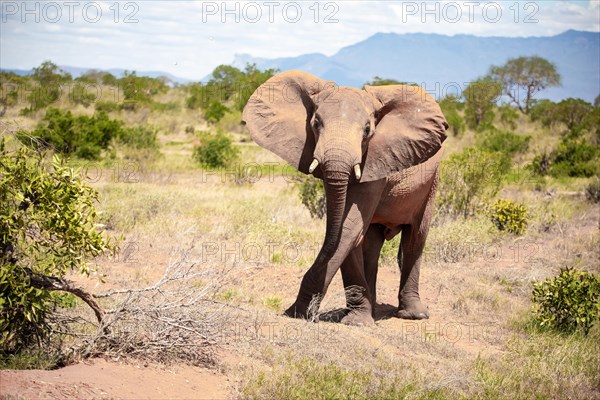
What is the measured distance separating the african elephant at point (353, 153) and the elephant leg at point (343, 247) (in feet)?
0.03

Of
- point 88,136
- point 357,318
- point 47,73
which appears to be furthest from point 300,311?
point 47,73

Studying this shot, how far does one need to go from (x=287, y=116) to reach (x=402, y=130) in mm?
1239

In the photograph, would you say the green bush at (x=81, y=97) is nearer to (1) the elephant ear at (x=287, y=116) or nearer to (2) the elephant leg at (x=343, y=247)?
(1) the elephant ear at (x=287, y=116)

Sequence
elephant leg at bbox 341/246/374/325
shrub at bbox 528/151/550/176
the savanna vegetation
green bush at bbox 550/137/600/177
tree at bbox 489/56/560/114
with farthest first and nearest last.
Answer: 1. tree at bbox 489/56/560/114
2. shrub at bbox 528/151/550/176
3. green bush at bbox 550/137/600/177
4. elephant leg at bbox 341/246/374/325
5. the savanna vegetation

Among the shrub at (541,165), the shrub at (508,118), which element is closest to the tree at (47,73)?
the shrub at (508,118)

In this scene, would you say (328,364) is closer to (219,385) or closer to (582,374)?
(219,385)

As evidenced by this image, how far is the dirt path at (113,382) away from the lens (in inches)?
195

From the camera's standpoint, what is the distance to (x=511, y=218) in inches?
557

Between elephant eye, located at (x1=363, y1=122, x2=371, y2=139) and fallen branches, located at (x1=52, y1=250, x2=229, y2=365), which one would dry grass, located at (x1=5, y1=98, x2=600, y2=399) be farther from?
elephant eye, located at (x1=363, y1=122, x2=371, y2=139)

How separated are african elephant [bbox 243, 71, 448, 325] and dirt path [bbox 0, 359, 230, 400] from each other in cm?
212

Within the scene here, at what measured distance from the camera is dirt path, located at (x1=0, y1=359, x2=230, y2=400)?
4949 millimetres

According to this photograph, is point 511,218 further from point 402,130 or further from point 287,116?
point 287,116

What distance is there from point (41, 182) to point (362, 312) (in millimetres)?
4100

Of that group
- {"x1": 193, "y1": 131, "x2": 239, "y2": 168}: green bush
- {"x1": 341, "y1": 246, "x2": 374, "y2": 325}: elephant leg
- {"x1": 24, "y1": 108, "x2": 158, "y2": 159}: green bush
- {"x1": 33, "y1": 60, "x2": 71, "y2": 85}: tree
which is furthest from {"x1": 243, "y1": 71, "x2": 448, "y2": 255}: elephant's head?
{"x1": 33, "y1": 60, "x2": 71, "y2": 85}: tree
